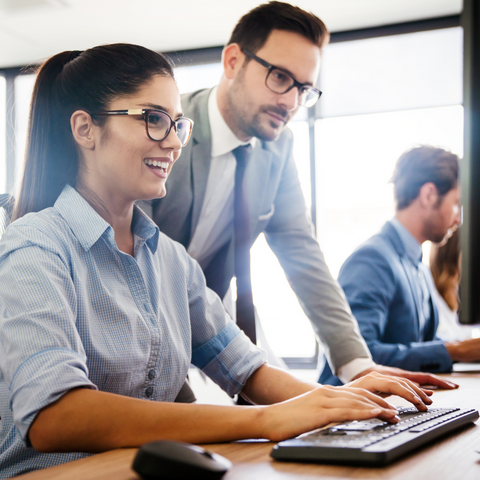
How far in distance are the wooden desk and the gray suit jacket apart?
876mm

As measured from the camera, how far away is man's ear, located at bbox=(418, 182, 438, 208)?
7.64 feet

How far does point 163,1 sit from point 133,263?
10.2 ft

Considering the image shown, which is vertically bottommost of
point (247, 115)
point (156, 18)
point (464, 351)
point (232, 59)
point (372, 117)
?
point (464, 351)

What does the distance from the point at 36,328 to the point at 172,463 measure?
0.38 m

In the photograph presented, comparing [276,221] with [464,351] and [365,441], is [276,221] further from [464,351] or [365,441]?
[365,441]

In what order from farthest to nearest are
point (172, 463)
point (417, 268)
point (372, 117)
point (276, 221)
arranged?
point (372, 117) → point (417, 268) → point (276, 221) → point (172, 463)

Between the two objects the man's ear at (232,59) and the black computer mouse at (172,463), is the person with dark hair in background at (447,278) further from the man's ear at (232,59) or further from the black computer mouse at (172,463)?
the black computer mouse at (172,463)

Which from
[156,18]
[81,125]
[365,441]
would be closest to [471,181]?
[365,441]

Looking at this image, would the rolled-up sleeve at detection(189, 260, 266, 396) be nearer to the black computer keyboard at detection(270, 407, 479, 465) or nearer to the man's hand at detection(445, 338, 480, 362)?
the black computer keyboard at detection(270, 407, 479, 465)

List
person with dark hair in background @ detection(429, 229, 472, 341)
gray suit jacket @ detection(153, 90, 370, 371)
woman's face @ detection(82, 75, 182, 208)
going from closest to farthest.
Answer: woman's face @ detection(82, 75, 182, 208), gray suit jacket @ detection(153, 90, 370, 371), person with dark hair in background @ detection(429, 229, 472, 341)

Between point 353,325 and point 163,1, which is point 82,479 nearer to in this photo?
point 353,325

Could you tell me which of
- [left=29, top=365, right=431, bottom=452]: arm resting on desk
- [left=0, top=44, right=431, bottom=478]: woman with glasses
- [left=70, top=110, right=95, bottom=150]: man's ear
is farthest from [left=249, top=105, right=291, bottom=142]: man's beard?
[left=29, top=365, right=431, bottom=452]: arm resting on desk

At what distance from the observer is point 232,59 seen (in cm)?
194

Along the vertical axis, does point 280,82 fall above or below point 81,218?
above
